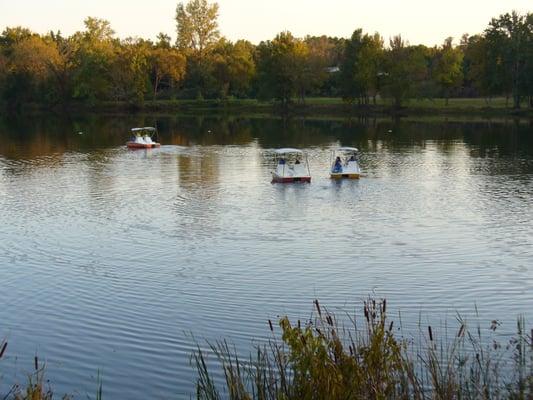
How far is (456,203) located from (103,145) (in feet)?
146

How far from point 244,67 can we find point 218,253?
365ft

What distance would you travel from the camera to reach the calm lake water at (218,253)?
1781cm

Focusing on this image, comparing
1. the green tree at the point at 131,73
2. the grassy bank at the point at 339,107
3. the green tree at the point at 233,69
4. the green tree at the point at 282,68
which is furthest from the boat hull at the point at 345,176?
the green tree at the point at 131,73

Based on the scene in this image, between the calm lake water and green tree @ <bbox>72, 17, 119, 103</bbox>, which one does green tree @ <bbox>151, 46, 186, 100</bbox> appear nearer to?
green tree @ <bbox>72, 17, 119, 103</bbox>

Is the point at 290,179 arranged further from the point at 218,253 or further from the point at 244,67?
the point at 244,67

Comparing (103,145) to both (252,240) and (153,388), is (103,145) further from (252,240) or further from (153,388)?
(153,388)

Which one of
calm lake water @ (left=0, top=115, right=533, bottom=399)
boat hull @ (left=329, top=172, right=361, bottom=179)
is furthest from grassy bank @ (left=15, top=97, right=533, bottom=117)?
boat hull @ (left=329, top=172, right=361, bottom=179)

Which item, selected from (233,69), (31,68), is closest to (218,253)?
(233,69)

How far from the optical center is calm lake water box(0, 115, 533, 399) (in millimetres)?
17812

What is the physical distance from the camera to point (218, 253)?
26312 mm

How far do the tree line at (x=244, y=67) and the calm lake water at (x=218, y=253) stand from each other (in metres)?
58.6

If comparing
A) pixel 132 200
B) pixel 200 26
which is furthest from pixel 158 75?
pixel 132 200

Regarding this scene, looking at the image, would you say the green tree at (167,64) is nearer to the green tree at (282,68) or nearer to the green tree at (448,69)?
the green tree at (282,68)

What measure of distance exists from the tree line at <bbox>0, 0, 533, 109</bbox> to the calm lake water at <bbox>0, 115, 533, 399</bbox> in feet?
192
